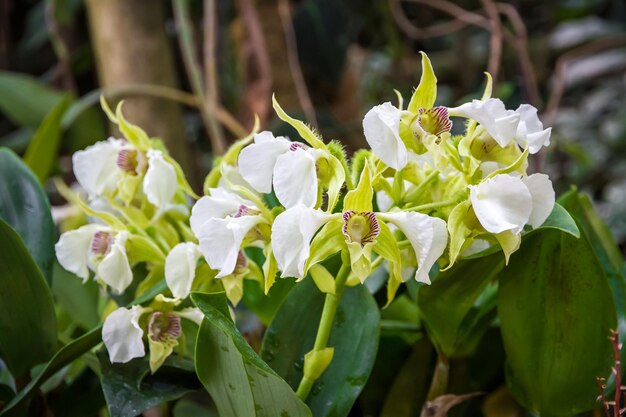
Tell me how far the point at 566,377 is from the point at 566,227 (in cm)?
13

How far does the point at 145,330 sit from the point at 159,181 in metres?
0.10

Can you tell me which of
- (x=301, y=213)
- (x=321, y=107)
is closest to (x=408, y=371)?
(x=301, y=213)

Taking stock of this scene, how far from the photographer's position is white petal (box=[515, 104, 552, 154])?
0.42 m

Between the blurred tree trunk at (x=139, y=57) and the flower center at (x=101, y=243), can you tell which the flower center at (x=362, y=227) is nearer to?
the flower center at (x=101, y=243)

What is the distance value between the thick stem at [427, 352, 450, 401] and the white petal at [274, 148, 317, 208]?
0.60 ft

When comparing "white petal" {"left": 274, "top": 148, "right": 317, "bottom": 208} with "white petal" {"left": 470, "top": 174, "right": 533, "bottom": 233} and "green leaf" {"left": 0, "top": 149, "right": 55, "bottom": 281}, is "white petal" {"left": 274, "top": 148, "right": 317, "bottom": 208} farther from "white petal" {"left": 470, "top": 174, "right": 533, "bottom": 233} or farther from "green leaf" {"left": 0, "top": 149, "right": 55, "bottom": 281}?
"green leaf" {"left": 0, "top": 149, "right": 55, "bottom": 281}

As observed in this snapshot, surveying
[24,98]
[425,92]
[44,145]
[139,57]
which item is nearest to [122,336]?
[425,92]

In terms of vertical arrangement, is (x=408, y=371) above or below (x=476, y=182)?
below

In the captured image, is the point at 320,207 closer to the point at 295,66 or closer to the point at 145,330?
the point at 145,330

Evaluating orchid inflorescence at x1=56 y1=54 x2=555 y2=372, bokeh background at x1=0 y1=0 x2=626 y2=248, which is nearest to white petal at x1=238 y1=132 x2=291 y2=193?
orchid inflorescence at x1=56 y1=54 x2=555 y2=372

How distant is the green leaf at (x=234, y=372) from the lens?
14.9 inches

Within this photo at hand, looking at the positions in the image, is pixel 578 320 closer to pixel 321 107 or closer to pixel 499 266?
pixel 499 266

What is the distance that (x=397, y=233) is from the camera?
0.43 metres

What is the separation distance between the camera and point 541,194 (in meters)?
0.39
